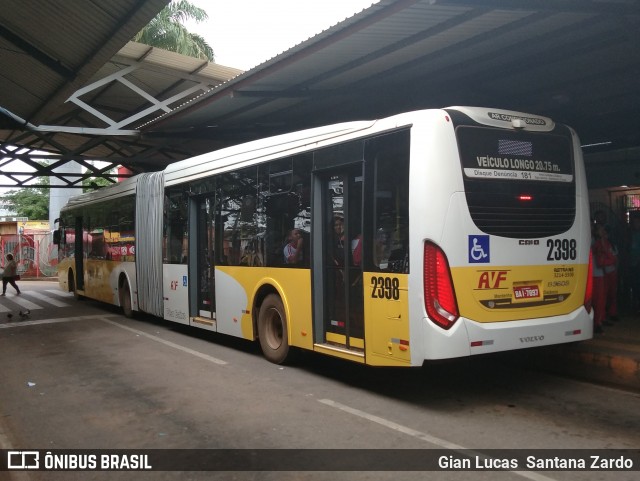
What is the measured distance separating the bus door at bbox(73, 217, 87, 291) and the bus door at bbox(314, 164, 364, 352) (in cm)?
1248

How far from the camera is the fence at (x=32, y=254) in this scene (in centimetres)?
3347

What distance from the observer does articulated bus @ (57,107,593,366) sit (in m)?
5.94

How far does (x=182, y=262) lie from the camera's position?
36.8 ft

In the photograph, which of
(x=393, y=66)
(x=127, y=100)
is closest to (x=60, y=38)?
(x=393, y=66)

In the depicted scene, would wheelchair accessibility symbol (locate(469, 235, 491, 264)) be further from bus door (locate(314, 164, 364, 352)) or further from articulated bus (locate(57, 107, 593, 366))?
bus door (locate(314, 164, 364, 352))

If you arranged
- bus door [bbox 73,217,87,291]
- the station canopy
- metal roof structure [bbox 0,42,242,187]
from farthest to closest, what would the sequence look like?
bus door [bbox 73,217,87,291]
metal roof structure [bbox 0,42,242,187]
the station canopy

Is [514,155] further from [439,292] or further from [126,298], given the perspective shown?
[126,298]

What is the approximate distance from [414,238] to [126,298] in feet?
33.6

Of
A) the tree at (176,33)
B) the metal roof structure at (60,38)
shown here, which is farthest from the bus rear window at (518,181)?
the tree at (176,33)

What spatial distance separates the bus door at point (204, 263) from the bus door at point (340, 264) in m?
3.22

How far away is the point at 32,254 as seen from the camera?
111 feet

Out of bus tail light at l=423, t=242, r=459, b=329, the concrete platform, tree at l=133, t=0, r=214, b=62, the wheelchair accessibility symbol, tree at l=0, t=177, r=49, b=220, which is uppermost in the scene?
tree at l=133, t=0, r=214, b=62

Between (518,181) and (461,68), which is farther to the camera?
(461,68)

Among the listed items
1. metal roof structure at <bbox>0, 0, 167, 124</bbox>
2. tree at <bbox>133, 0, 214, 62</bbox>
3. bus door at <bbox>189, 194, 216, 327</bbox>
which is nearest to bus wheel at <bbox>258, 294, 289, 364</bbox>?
bus door at <bbox>189, 194, 216, 327</bbox>
